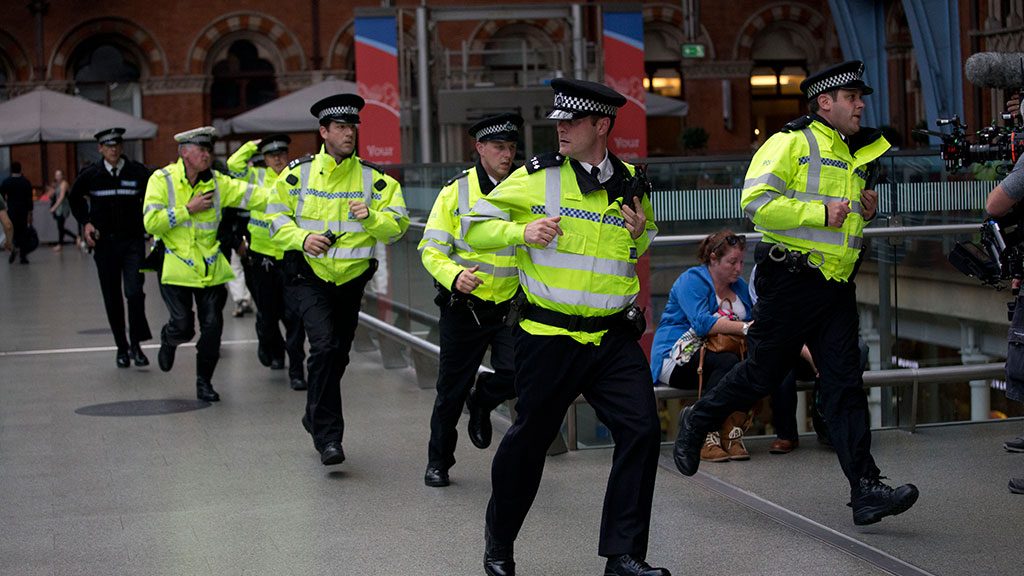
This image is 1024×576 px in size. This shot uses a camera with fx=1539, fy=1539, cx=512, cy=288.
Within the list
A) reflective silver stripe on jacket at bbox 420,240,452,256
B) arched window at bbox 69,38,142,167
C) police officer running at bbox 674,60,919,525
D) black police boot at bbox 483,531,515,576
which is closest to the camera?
black police boot at bbox 483,531,515,576

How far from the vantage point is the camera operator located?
6.68m

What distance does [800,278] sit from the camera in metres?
6.73

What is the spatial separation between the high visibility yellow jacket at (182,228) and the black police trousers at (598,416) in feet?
18.3

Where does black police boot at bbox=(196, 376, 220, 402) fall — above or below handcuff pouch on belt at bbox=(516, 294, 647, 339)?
below

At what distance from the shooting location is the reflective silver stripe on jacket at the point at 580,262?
18.4 feet

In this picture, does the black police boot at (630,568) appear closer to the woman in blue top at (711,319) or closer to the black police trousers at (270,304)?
the woman in blue top at (711,319)

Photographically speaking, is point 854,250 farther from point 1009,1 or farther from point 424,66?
point 1009,1

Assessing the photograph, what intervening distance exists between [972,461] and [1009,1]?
729 inches

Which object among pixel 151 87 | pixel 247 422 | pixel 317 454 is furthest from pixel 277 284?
pixel 151 87

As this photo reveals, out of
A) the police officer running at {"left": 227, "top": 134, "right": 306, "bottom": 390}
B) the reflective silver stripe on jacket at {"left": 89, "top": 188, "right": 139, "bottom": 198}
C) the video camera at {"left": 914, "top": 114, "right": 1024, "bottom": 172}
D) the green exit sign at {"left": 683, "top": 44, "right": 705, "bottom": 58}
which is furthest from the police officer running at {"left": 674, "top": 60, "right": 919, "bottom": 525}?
the green exit sign at {"left": 683, "top": 44, "right": 705, "bottom": 58}

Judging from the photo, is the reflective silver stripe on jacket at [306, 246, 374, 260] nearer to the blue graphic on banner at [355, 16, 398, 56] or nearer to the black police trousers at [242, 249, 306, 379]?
the black police trousers at [242, 249, 306, 379]

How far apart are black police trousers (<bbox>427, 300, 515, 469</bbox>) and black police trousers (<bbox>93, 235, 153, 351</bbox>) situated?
551 cm

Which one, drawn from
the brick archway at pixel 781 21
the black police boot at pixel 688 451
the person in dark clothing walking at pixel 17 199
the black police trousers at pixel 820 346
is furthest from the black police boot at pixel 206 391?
the brick archway at pixel 781 21

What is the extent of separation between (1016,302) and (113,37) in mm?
31264
